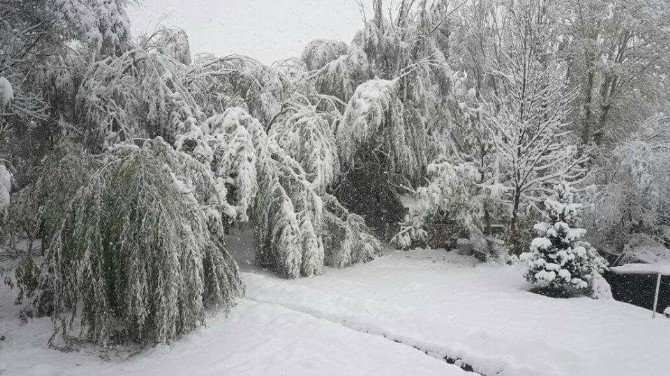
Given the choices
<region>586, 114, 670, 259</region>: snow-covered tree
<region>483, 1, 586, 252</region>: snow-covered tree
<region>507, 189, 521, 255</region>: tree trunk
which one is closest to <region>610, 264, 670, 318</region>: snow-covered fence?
<region>586, 114, 670, 259</region>: snow-covered tree

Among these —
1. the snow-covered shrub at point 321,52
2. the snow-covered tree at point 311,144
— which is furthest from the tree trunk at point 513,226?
the snow-covered shrub at point 321,52

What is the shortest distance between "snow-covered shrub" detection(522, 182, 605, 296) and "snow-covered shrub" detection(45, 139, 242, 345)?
19.1 ft

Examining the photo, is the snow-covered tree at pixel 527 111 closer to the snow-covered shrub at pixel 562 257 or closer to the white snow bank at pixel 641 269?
the snow-covered shrub at pixel 562 257

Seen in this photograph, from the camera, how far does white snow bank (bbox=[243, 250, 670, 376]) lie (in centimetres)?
515

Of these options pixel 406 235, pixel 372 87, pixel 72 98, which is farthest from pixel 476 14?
pixel 72 98

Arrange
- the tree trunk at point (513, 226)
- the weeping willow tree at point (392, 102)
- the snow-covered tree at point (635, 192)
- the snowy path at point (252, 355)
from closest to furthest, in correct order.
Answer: the snowy path at point (252, 355), the tree trunk at point (513, 226), the weeping willow tree at point (392, 102), the snow-covered tree at point (635, 192)

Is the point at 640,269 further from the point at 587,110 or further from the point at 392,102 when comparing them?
the point at 392,102

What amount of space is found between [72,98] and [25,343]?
495 cm

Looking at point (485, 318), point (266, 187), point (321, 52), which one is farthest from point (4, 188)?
point (321, 52)

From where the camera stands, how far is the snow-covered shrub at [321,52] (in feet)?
45.0

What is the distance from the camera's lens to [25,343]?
5781 mm

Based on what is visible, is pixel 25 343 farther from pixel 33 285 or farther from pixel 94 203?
pixel 94 203

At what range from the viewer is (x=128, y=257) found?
5.54 meters

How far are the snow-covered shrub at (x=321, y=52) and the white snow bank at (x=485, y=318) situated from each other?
23.3ft
